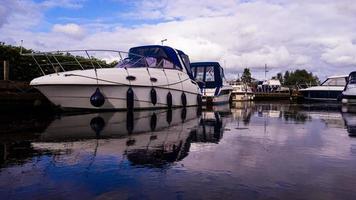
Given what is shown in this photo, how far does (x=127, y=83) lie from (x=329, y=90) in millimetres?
33623

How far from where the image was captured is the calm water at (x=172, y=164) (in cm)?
538

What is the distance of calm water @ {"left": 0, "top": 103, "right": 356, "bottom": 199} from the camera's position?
538 cm

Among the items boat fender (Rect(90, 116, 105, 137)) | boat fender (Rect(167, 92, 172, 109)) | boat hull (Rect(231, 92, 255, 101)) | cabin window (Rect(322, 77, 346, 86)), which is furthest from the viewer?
boat hull (Rect(231, 92, 255, 101))

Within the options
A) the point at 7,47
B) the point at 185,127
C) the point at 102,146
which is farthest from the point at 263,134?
the point at 7,47

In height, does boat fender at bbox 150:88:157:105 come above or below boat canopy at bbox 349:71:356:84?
below

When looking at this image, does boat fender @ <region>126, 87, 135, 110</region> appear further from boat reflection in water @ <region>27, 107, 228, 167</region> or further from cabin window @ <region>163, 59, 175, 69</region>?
boat reflection in water @ <region>27, 107, 228, 167</region>

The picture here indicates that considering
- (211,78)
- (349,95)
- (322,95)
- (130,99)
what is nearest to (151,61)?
(130,99)

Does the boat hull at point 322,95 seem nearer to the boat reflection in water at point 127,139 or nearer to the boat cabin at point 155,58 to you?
the boat cabin at point 155,58

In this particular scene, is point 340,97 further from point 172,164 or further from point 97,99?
point 172,164

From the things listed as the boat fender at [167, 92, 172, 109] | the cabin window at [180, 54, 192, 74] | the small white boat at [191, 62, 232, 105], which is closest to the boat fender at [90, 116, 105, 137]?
the boat fender at [167, 92, 172, 109]

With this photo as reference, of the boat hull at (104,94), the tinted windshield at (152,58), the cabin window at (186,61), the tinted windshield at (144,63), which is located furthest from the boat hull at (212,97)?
the boat hull at (104,94)

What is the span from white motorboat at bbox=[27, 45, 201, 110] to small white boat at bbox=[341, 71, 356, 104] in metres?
21.1

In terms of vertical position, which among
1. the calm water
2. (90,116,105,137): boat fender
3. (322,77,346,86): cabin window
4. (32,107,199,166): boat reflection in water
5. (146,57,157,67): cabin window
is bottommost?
the calm water

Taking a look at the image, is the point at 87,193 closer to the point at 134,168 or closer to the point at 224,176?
the point at 134,168
